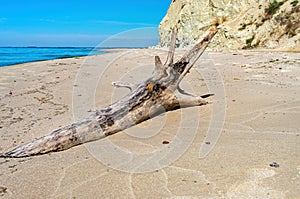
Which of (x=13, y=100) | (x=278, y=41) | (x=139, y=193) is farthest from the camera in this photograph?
(x=278, y=41)

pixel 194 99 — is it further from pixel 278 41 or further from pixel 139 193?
pixel 278 41

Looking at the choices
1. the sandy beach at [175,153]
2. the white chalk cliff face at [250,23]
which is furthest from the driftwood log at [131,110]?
the white chalk cliff face at [250,23]

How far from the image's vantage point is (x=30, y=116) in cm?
494

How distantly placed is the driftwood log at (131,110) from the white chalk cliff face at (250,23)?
1286cm

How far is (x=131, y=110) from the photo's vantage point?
395 cm

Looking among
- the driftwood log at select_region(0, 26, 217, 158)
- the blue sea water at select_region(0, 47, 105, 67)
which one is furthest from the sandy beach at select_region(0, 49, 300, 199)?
the blue sea water at select_region(0, 47, 105, 67)

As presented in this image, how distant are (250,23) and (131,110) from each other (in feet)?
59.3

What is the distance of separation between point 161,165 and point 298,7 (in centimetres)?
1772

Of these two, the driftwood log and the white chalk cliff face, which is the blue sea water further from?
the white chalk cliff face

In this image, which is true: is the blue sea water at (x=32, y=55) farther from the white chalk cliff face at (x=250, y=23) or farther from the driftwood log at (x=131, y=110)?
the white chalk cliff face at (x=250, y=23)

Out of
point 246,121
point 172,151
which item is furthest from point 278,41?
point 172,151

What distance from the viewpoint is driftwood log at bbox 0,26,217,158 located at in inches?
131

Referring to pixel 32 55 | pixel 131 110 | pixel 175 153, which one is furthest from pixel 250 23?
pixel 32 55

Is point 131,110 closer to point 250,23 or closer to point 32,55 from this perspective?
point 250,23
